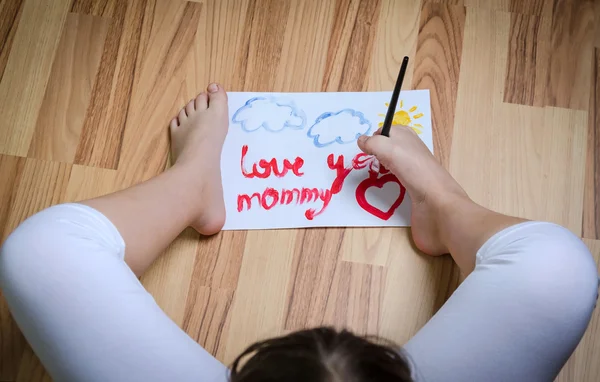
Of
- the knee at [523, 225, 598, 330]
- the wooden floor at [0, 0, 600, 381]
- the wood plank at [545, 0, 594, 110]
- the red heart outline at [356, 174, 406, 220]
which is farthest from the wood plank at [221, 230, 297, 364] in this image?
the wood plank at [545, 0, 594, 110]

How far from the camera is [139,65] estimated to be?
829mm

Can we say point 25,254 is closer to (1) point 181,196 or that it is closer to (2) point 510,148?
(1) point 181,196

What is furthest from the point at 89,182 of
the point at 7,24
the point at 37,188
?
the point at 7,24

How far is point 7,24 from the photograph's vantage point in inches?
33.1

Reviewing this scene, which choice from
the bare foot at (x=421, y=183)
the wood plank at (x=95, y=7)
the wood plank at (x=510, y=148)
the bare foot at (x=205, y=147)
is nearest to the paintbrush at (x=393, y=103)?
the bare foot at (x=421, y=183)

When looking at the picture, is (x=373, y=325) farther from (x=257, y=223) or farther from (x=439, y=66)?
(x=439, y=66)

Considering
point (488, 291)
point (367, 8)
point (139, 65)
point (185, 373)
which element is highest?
point (367, 8)

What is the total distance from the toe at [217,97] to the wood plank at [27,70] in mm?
245

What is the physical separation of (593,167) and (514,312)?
0.34 m

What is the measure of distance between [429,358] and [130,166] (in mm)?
480

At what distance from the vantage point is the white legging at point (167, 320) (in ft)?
1.81

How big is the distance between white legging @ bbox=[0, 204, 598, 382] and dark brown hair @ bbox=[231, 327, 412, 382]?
0.09m

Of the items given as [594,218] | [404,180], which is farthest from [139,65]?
[594,218]

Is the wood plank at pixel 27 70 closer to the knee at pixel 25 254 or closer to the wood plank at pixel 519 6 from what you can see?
the knee at pixel 25 254
